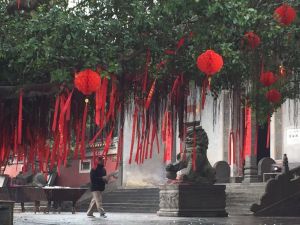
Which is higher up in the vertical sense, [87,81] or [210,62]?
[210,62]

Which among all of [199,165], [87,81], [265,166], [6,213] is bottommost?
[6,213]

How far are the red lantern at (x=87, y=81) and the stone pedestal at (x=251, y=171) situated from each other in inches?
725

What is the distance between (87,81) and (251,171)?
1902 cm

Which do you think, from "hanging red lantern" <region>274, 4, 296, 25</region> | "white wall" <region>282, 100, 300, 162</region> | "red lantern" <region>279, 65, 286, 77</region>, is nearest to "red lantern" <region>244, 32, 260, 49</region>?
"hanging red lantern" <region>274, 4, 296, 25</region>

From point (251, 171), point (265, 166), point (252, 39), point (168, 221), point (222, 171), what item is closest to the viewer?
point (252, 39)

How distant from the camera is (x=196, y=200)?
731 inches

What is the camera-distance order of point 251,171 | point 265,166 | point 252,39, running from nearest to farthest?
point 252,39 → point 251,171 → point 265,166

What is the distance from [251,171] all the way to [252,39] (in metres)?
18.0

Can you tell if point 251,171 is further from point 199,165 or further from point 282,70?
point 282,70

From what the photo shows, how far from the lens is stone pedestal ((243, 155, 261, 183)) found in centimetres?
2612

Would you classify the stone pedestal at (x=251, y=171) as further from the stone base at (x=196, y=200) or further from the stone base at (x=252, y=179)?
the stone base at (x=196, y=200)

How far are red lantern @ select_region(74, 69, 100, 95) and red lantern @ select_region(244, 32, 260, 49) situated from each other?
82.4 inches

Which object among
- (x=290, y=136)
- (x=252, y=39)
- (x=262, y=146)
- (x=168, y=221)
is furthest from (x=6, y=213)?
(x=262, y=146)

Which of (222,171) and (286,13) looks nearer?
(286,13)
